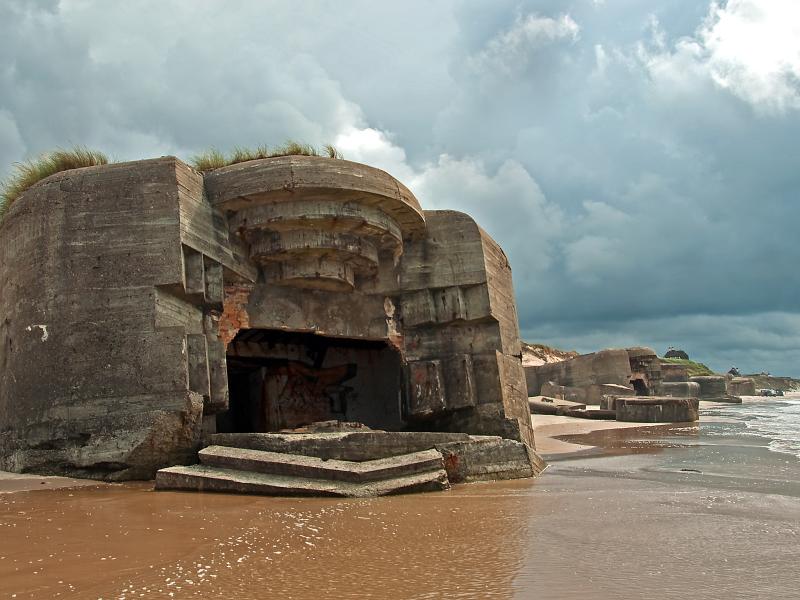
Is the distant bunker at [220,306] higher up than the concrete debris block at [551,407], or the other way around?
the distant bunker at [220,306]

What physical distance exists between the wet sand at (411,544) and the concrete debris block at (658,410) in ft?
39.5

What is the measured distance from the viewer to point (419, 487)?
5.09 m

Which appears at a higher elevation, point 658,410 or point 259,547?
point 259,547

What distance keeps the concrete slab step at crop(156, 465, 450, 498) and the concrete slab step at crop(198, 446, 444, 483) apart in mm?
47

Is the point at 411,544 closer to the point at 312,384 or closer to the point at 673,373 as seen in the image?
the point at 312,384

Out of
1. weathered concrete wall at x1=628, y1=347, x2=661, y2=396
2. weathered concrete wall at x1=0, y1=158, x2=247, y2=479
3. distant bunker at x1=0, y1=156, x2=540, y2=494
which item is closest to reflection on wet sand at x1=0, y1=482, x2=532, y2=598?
distant bunker at x1=0, y1=156, x2=540, y2=494

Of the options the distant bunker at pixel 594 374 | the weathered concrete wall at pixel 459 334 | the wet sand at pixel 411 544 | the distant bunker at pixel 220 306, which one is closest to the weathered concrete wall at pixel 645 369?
the distant bunker at pixel 594 374

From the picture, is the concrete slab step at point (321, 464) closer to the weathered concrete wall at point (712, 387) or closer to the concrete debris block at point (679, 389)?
the concrete debris block at point (679, 389)

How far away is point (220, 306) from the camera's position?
7.31m

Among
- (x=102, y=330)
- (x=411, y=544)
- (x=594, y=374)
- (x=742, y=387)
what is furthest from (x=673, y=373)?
(x=411, y=544)

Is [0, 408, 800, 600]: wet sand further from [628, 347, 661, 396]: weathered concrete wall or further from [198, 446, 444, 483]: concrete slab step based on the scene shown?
[628, 347, 661, 396]: weathered concrete wall

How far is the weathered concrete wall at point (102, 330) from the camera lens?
604cm

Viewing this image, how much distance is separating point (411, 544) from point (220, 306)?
4859 millimetres

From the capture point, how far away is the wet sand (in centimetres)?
233
